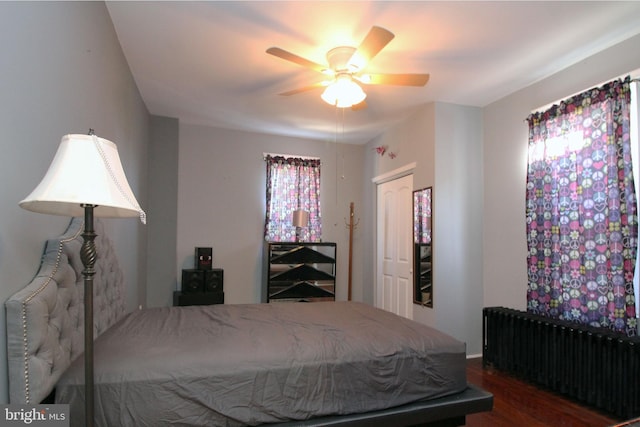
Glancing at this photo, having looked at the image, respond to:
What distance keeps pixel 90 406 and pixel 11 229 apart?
671 millimetres

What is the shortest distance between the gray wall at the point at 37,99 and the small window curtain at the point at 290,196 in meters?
2.69

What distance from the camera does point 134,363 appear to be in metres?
1.55

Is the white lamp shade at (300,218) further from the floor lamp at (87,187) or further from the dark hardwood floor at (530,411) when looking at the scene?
the floor lamp at (87,187)

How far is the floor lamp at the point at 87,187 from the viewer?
1021 millimetres

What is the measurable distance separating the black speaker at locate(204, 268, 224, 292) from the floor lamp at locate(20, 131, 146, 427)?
122 inches

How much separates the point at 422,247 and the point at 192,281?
2699 mm

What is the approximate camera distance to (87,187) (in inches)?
41.0

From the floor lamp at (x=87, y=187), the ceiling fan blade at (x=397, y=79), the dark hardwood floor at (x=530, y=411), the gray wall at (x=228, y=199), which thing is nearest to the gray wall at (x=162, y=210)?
the gray wall at (x=228, y=199)

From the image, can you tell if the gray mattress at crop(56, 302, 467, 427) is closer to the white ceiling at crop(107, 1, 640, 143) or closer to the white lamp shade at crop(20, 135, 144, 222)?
the white lamp shade at crop(20, 135, 144, 222)

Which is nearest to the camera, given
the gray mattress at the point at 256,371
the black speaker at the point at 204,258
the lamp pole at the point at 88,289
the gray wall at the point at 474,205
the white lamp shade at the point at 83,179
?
the white lamp shade at the point at 83,179

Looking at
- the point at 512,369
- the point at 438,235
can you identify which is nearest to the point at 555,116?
the point at 438,235

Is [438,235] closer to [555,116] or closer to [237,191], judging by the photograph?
[555,116]

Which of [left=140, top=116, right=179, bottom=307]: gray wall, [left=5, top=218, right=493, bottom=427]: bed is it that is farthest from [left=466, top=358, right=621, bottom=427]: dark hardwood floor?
[left=140, top=116, right=179, bottom=307]: gray wall

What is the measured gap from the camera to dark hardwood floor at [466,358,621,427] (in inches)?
93.9
